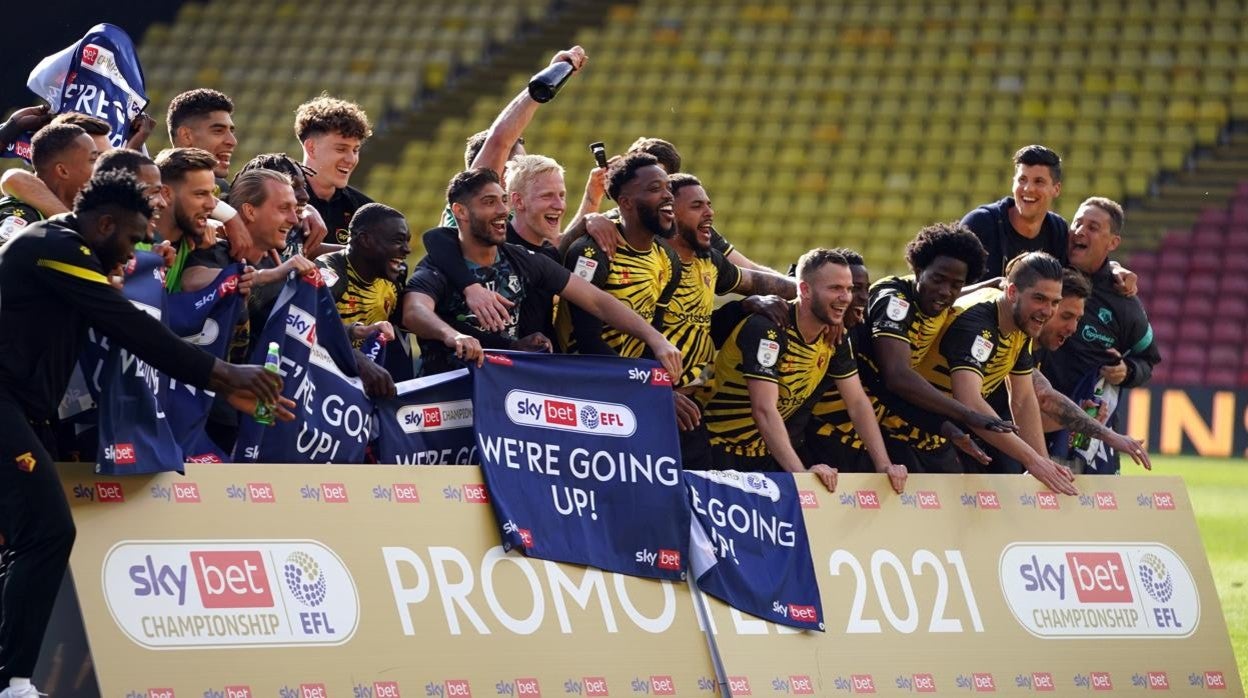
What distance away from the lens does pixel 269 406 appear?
5.88m

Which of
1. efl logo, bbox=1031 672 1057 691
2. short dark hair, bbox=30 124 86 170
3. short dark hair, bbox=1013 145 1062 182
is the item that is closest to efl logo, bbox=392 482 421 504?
short dark hair, bbox=30 124 86 170

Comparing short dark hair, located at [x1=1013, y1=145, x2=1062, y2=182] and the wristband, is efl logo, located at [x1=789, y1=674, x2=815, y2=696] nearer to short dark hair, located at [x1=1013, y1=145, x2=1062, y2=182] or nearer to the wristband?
the wristband

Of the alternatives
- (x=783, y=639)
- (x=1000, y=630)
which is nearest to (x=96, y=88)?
(x=783, y=639)

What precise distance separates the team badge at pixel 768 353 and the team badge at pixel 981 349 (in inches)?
40.0

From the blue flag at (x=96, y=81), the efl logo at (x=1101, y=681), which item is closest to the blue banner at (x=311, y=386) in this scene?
the blue flag at (x=96, y=81)

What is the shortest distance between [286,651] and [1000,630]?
3.18 meters

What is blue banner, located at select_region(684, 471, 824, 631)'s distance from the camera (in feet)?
23.0

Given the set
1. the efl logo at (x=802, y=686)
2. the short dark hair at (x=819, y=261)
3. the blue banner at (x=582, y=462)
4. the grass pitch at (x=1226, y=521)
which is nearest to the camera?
the blue banner at (x=582, y=462)

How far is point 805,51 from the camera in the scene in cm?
2520

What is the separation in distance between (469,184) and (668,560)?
178 cm

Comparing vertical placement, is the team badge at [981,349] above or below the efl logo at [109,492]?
above

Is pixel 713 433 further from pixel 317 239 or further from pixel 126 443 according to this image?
pixel 126 443

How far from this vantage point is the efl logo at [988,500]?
25.5 feet

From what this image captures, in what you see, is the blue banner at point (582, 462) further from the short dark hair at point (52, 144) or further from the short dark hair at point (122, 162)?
the short dark hair at point (52, 144)
